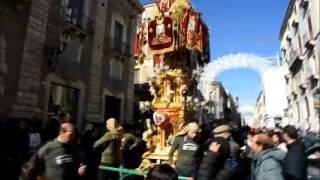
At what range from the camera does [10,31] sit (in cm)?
1157

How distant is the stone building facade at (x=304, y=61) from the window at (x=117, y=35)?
10.3 meters

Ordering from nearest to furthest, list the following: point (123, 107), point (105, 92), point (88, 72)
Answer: point (88, 72), point (105, 92), point (123, 107)

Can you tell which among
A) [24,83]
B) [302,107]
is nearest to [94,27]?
[24,83]

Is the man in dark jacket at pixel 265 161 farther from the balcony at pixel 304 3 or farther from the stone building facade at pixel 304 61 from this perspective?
the balcony at pixel 304 3

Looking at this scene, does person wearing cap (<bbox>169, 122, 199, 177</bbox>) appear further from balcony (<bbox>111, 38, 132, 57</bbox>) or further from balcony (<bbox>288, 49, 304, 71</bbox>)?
balcony (<bbox>288, 49, 304, 71</bbox>)

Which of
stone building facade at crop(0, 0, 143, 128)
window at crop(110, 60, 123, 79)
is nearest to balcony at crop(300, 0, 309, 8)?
stone building facade at crop(0, 0, 143, 128)

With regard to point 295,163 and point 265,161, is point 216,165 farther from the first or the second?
point 295,163

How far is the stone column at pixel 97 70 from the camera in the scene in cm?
1597

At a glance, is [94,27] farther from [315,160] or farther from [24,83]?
[315,160]

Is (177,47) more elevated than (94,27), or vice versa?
(94,27)

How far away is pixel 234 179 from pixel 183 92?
3.89 metres

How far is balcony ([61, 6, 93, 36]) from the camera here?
1409cm

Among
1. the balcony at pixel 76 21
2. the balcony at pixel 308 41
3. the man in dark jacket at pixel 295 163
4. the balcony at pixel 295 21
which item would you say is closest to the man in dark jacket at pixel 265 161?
the man in dark jacket at pixel 295 163

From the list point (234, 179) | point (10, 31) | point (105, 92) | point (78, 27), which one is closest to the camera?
point (234, 179)
